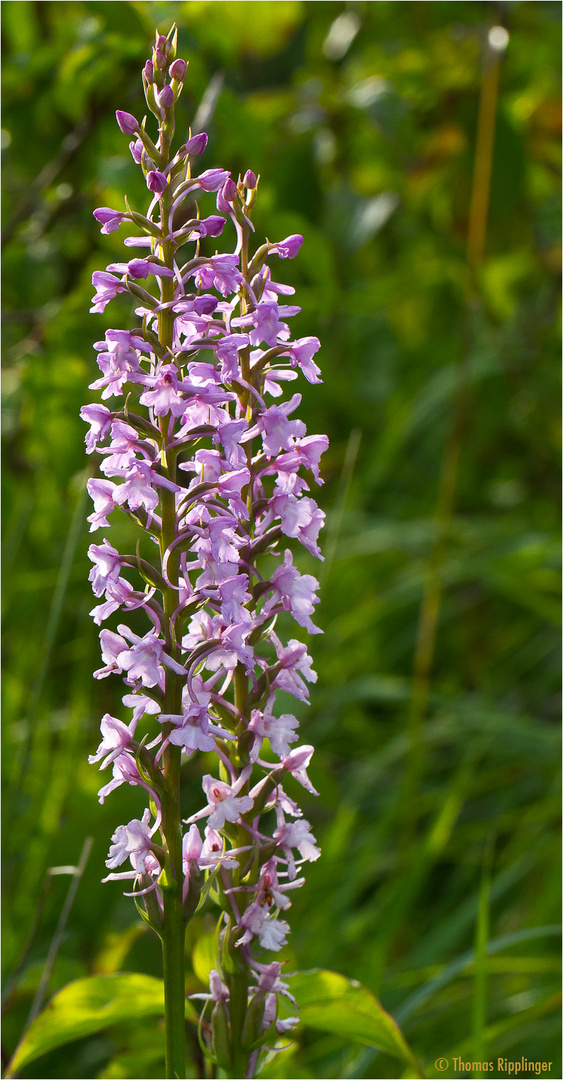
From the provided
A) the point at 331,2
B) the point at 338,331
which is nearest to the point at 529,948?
the point at 338,331

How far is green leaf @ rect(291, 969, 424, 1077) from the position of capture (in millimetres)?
858

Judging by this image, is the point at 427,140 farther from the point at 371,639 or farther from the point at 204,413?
the point at 204,413

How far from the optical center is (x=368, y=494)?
3258 mm

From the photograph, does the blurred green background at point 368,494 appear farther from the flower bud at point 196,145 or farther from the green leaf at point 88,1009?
the flower bud at point 196,145

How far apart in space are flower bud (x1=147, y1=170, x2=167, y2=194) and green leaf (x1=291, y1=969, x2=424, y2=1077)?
734 millimetres

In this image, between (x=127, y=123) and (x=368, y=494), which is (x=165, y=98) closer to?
(x=127, y=123)

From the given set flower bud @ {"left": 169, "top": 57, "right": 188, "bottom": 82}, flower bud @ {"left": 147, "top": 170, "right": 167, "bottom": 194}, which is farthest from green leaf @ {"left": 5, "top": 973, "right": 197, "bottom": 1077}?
flower bud @ {"left": 169, "top": 57, "right": 188, "bottom": 82}

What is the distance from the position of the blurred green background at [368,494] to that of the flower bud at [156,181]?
1.71ft

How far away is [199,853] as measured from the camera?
0.76 m

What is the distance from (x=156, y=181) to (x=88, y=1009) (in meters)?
0.79

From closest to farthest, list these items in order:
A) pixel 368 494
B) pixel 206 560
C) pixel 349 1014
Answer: pixel 206 560, pixel 349 1014, pixel 368 494

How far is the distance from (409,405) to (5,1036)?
2.06m

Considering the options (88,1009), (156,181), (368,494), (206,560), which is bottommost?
(88,1009)

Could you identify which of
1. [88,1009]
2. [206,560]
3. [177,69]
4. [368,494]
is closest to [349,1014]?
[88,1009]
